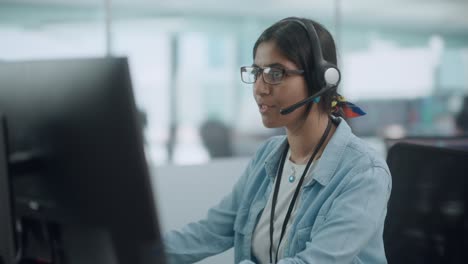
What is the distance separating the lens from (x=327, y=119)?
1299 mm

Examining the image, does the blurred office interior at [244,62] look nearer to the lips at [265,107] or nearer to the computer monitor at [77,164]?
the lips at [265,107]

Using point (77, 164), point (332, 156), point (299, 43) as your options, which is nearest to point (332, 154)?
point (332, 156)

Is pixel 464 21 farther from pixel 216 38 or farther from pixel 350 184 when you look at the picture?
pixel 350 184

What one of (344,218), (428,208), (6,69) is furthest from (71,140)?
(428,208)

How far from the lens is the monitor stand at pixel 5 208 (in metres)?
0.82

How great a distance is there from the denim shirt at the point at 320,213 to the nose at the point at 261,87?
18cm

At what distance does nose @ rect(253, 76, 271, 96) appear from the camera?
48.5 inches

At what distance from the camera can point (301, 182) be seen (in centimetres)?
123

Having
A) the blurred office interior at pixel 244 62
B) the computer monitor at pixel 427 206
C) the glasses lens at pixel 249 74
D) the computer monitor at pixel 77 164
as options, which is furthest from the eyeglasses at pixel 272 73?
the blurred office interior at pixel 244 62

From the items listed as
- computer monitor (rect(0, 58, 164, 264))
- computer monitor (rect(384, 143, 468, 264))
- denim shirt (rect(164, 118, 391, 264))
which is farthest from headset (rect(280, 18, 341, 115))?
computer monitor (rect(0, 58, 164, 264))

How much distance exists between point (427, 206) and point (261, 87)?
0.47 metres

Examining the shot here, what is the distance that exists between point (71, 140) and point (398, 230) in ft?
2.86

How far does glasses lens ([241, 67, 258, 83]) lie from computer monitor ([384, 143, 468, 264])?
38cm

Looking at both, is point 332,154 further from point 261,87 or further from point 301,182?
point 261,87
